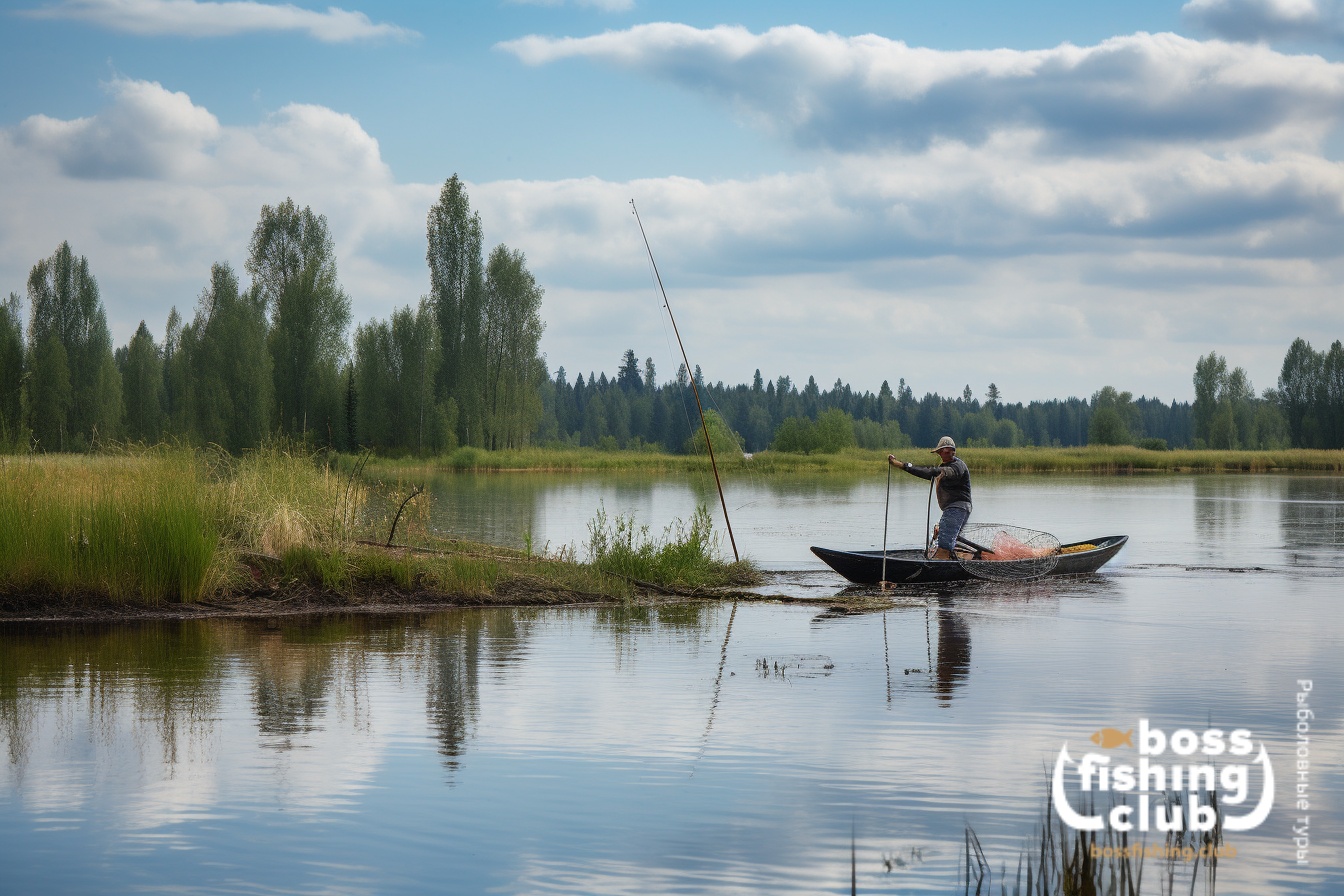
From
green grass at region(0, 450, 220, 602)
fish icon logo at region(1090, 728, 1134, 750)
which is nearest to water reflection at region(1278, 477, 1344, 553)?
fish icon logo at region(1090, 728, 1134, 750)

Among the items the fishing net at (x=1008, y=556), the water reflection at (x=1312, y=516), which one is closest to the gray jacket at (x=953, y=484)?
the fishing net at (x=1008, y=556)

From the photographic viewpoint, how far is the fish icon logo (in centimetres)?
858

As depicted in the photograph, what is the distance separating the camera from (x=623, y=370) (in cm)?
19175

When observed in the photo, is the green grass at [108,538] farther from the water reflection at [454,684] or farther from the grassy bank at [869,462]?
the grassy bank at [869,462]

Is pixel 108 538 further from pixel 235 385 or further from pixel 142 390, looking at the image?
pixel 142 390

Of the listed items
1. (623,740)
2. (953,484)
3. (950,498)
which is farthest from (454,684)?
(950,498)

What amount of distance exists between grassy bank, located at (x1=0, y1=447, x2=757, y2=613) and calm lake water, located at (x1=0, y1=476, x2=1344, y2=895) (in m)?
0.83

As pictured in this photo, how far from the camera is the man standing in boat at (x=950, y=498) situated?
63.3 feet

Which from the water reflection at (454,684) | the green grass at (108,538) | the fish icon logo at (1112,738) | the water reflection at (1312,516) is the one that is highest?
the green grass at (108,538)

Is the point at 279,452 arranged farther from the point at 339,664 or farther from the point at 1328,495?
the point at 1328,495

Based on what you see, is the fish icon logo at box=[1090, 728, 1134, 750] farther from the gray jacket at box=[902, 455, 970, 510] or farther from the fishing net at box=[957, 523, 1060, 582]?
the gray jacket at box=[902, 455, 970, 510]

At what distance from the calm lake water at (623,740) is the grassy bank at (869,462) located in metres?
56.1

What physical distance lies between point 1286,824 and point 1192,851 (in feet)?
3.27

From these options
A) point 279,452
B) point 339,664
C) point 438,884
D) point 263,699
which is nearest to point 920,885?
point 438,884
